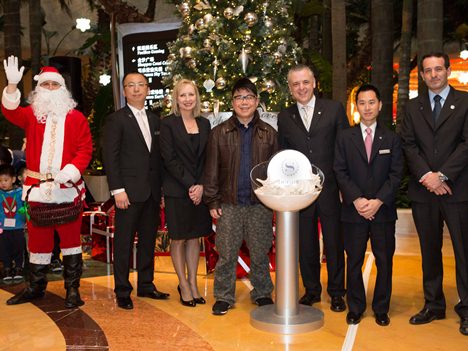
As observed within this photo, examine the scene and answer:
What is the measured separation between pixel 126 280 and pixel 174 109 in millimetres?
1408

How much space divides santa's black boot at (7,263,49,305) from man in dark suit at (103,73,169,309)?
62 cm

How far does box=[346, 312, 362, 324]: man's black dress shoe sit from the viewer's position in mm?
4207

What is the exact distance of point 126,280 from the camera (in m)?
4.77

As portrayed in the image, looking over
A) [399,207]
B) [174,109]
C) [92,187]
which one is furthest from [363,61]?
[174,109]

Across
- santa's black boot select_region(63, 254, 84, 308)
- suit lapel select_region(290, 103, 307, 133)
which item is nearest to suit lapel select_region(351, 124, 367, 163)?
suit lapel select_region(290, 103, 307, 133)

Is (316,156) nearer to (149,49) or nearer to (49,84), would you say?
(49,84)

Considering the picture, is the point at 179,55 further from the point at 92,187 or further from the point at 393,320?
the point at 92,187

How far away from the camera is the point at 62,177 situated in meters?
4.48

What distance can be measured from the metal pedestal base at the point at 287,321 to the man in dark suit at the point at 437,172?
0.69 metres

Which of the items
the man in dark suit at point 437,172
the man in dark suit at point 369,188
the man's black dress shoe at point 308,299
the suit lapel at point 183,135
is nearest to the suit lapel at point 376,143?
the man in dark suit at point 369,188

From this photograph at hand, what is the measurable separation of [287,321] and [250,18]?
340 cm

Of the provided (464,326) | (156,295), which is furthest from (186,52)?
(464,326)

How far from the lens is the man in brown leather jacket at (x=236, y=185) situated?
14.6 ft

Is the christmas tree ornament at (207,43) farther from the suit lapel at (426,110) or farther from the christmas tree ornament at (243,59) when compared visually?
the suit lapel at (426,110)
